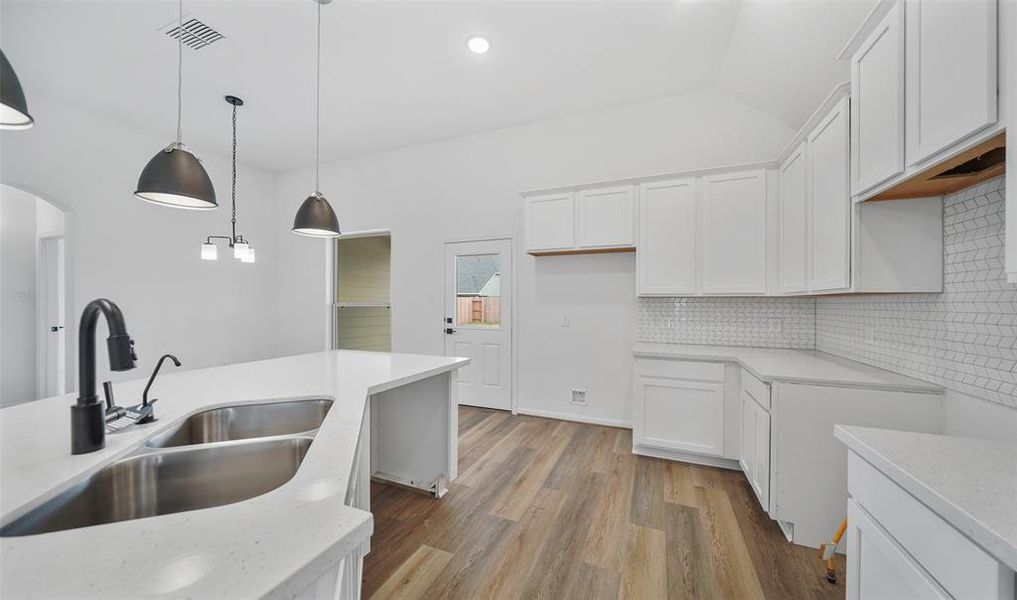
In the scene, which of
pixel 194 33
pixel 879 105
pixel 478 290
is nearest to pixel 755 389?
pixel 879 105

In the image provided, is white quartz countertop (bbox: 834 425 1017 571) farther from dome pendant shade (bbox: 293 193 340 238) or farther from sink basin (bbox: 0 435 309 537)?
dome pendant shade (bbox: 293 193 340 238)

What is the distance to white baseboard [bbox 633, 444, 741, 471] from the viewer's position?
2.77 m

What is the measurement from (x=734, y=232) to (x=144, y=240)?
6104mm

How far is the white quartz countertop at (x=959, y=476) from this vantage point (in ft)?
2.27

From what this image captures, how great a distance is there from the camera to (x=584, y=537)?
6.51 feet

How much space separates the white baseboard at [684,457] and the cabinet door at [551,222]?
188cm

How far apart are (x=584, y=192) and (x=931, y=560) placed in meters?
3.10

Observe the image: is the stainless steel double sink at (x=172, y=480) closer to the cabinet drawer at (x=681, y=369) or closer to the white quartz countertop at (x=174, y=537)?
the white quartz countertop at (x=174, y=537)

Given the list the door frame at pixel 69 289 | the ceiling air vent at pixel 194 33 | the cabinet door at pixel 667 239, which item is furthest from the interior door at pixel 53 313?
the cabinet door at pixel 667 239

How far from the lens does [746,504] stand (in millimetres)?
2293

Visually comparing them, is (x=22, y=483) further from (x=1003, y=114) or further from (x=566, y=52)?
(x=566, y=52)

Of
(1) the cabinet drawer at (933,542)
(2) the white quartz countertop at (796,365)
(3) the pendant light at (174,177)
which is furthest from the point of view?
(2) the white quartz countertop at (796,365)

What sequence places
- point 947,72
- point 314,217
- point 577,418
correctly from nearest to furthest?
point 947,72 < point 314,217 < point 577,418

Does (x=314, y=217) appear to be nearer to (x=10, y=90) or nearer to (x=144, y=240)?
(x=10, y=90)
